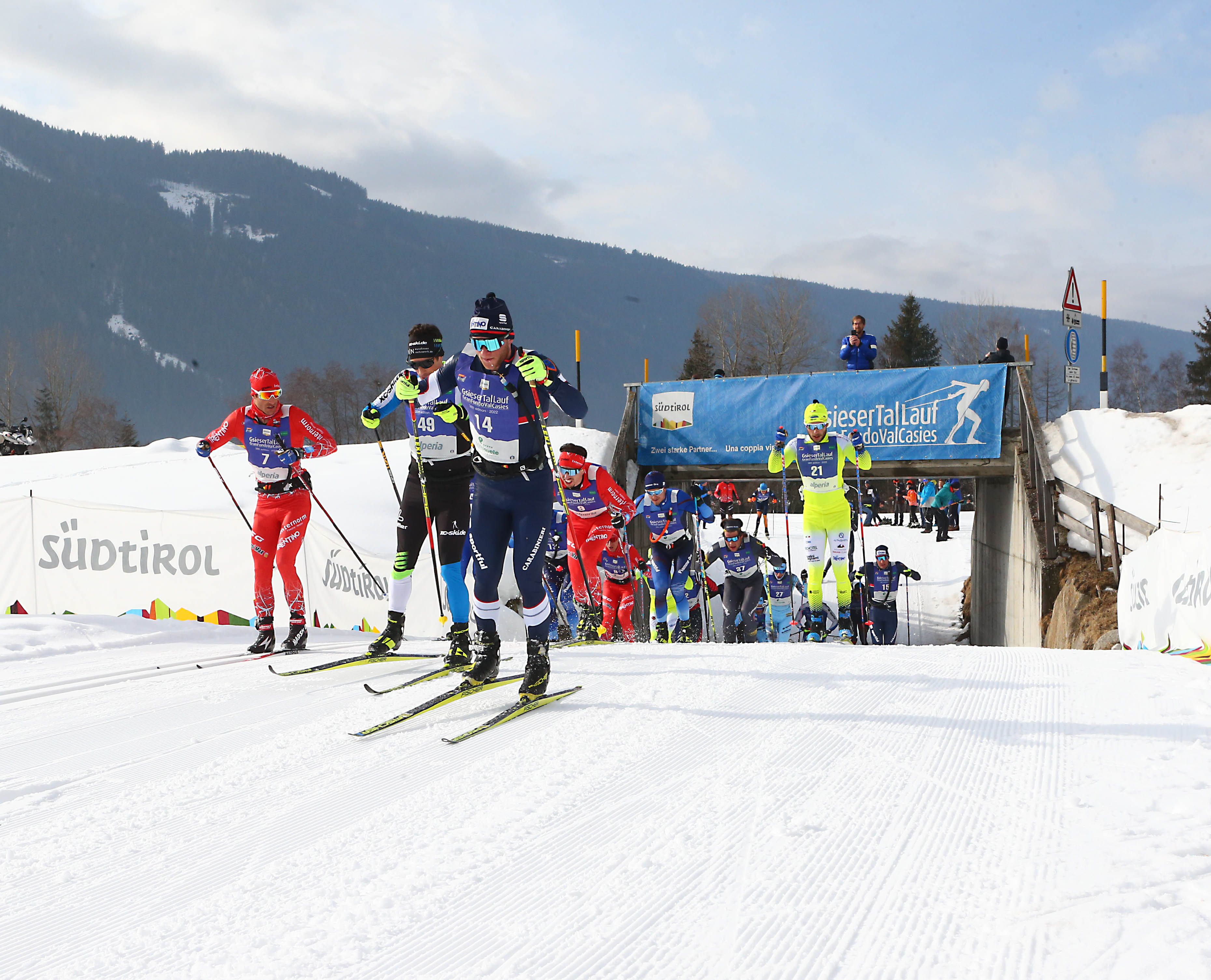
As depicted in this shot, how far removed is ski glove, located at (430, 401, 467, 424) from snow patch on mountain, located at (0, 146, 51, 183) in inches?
8349

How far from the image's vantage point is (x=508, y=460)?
425 centimetres

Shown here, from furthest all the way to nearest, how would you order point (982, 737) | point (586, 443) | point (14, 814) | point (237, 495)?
1. point (586, 443)
2. point (237, 495)
3. point (982, 737)
4. point (14, 814)

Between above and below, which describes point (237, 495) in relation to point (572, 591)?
above

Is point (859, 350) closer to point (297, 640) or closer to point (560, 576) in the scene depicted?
point (560, 576)

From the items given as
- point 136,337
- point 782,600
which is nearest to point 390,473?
point 782,600

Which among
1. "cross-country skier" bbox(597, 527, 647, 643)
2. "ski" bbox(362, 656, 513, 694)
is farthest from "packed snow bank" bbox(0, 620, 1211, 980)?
"cross-country skier" bbox(597, 527, 647, 643)

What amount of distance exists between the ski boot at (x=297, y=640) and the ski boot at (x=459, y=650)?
174cm

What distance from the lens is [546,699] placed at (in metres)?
4.09

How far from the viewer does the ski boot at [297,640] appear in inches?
245

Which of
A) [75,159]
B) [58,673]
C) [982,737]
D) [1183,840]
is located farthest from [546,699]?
[75,159]

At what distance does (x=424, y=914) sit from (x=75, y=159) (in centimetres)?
24173

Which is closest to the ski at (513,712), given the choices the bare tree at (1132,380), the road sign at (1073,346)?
the road sign at (1073,346)

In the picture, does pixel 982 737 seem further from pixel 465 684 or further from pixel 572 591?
pixel 572 591

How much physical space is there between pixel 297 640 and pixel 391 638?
4.20 feet
